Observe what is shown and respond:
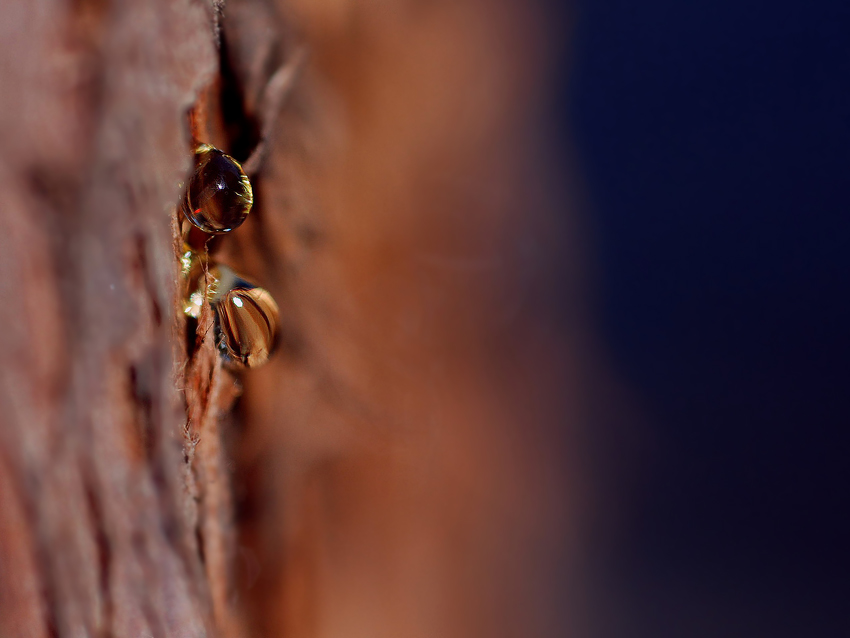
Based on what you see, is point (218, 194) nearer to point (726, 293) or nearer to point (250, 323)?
point (250, 323)

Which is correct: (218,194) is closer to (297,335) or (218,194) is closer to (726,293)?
(297,335)

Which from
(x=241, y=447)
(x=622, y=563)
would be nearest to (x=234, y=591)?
(x=241, y=447)

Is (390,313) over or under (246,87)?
under

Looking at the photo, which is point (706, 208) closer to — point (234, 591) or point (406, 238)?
point (406, 238)

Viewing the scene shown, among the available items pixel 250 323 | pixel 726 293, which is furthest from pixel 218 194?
pixel 726 293

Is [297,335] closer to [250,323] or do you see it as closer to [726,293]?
[250,323]
